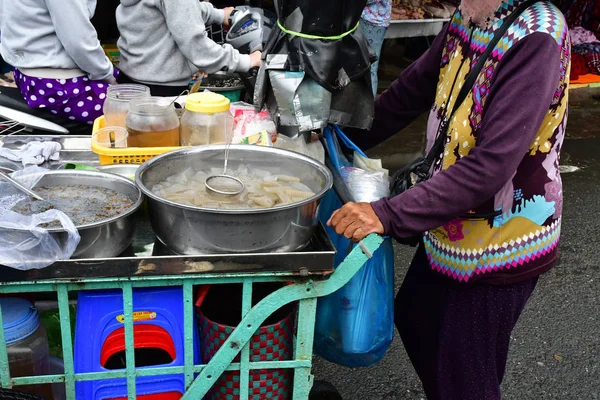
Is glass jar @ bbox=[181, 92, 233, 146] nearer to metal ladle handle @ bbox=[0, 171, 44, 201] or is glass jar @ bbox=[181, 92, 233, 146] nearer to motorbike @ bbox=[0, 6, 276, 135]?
metal ladle handle @ bbox=[0, 171, 44, 201]

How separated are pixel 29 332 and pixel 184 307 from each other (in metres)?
0.48

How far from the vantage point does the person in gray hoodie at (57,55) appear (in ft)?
9.40

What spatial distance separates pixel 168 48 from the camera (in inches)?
131

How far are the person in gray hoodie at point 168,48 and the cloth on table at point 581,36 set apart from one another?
4.52 metres

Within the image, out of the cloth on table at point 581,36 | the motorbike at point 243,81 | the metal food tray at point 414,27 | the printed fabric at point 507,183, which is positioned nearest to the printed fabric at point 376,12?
the metal food tray at point 414,27

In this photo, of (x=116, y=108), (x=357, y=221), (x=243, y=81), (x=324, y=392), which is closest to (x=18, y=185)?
(x=116, y=108)

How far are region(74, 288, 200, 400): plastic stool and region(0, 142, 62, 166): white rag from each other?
1.88 feet

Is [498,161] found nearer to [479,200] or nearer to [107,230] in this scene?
[479,200]

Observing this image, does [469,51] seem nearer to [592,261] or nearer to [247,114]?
[247,114]

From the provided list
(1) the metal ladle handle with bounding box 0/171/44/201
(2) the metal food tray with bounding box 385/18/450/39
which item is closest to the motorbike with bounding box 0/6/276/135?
(1) the metal ladle handle with bounding box 0/171/44/201

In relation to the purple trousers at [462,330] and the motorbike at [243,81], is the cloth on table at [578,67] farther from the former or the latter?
the purple trousers at [462,330]

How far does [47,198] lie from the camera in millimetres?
1836

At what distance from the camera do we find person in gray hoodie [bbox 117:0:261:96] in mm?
3146

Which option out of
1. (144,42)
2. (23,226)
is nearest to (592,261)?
(144,42)
